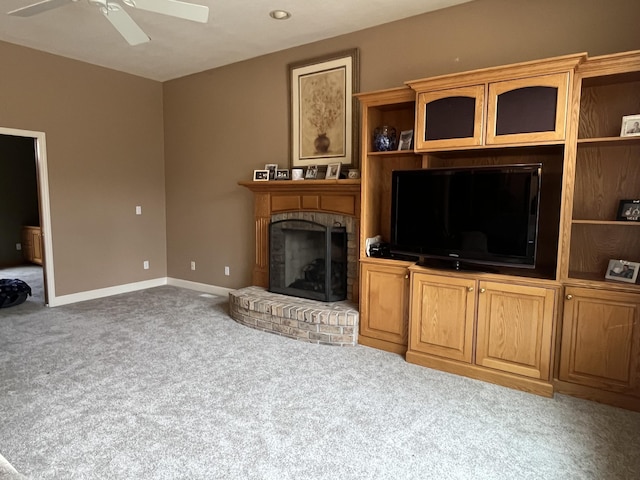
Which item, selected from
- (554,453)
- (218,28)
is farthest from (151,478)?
(218,28)

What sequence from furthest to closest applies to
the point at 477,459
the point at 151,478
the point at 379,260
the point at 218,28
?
the point at 218,28 < the point at 379,260 < the point at 477,459 < the point at 151,478

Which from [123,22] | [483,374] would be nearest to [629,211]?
[483,374]

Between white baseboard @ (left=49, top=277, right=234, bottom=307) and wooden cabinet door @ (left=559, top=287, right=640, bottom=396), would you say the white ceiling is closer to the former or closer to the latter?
wooden cabinet door @ (left=559, top=287, right=640, bottom=396)

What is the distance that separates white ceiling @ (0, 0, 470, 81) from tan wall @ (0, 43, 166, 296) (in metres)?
0.33

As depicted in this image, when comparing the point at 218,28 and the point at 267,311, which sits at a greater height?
the point at 218,28

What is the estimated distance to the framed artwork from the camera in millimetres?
4094

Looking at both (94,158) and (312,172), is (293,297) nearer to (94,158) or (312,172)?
(312,172)

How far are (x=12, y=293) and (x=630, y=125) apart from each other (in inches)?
239

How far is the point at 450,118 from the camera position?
9.88ft

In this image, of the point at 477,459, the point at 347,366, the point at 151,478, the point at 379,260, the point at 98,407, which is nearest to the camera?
the point at 151,478

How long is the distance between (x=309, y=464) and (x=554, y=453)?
4.19 feet

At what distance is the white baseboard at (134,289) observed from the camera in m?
4.99

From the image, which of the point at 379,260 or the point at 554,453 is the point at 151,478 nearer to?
the point at 554,453

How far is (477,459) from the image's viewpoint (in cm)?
208
